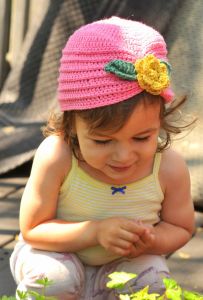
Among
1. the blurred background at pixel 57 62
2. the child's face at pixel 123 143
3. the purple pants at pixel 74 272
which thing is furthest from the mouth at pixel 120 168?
the blurred background at pixel 57 62

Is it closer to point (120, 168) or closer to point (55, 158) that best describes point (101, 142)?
point (120, 168)

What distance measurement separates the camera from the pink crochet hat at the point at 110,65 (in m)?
2.15

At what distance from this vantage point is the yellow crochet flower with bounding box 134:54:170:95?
2.13 m

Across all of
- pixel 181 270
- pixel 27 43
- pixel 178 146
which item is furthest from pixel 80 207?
pixel 27 43

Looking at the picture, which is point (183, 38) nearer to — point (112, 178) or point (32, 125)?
point (32, 125)

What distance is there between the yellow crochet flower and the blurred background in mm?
1960

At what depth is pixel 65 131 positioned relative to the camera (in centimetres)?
244

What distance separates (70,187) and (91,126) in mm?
338

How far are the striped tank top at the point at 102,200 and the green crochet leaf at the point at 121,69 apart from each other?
0.43m

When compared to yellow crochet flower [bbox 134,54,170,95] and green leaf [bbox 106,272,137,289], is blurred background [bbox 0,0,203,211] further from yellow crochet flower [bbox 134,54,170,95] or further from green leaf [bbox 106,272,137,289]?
green leaf [bbox 106,272,137,289]

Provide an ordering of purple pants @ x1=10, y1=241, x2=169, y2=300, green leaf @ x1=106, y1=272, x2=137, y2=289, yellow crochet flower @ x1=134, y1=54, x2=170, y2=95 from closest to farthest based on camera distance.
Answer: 1. green leaf @ x1=106, y1=272, x2=137, y2=289
2. yellow crochet flower @ x1=134, y1=54, x2=170, y2=95
3. purple pants @ x1=10, y1=241, x2=169, y2=300

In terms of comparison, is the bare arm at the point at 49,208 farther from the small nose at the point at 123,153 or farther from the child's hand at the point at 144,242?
the small nose at the point at 123,153

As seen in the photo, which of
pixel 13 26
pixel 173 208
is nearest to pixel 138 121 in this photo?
pixel 173 208

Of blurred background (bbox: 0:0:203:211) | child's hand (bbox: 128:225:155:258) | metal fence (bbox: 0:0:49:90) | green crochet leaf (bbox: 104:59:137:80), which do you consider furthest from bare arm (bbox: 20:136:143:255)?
metal fence (bbox: 0:0:49:90)
